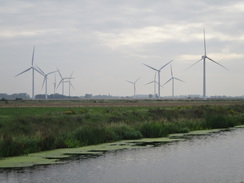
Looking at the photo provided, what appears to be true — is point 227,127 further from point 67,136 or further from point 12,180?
point 12,180

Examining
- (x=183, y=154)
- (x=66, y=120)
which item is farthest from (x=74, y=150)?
(x=66, y=120)

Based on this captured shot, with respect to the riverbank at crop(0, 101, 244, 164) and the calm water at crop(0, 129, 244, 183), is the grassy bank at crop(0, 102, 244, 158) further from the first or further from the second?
the calm water at crop(0, 129, 244, 183)

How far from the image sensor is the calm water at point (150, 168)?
57.9ft

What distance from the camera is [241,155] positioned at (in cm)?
2384

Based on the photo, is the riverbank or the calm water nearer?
the calm water

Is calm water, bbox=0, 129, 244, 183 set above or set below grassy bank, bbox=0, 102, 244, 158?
below

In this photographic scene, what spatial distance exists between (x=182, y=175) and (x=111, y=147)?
9.64 meters

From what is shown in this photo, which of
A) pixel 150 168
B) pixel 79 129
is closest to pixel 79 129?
pixel 79 129

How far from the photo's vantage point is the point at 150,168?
20.2 m

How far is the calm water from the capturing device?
17656mm

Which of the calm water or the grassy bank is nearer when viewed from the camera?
the calm water

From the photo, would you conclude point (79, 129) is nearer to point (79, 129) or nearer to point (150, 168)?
point (79, 129)

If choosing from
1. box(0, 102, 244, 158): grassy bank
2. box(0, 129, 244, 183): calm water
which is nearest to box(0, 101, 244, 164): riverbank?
box(0, 102, 244, 158): grassy bank

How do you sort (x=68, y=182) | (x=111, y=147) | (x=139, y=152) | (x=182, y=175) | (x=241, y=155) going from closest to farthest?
(x=68, y=182) < (x=182, y=175) < (x=241, y=155) < (x=139, y=152) < (x=111, y=147)
